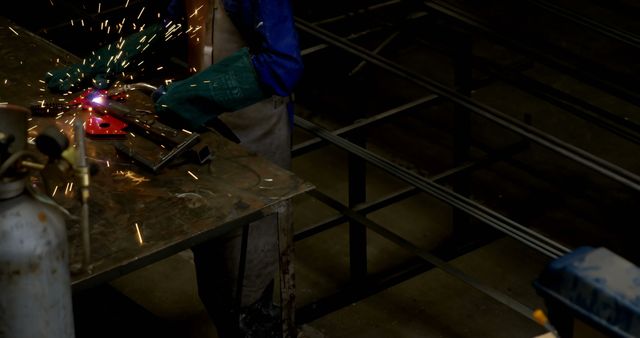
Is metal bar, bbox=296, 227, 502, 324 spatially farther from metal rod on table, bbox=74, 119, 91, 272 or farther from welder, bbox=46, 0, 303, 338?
metal rod on table, bbox=74, 119, 91, 272

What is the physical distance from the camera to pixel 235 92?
3869 mm

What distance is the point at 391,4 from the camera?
5.75 meters

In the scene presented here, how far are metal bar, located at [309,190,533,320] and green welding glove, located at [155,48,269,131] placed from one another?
30.4 inches

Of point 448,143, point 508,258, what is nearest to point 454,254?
point 508,258

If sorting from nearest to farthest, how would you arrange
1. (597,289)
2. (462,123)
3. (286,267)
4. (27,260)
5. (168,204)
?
(597,289)
(27,260)
(168,204)
(286,267)
(462,123)

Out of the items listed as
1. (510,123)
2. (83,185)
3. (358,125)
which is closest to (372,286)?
(358,125)

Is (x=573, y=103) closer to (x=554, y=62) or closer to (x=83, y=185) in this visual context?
(x=554, y=62)

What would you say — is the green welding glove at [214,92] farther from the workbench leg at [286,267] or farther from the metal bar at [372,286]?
the metal bar at [372,286]

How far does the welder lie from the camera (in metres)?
3.86

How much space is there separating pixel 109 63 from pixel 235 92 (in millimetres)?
621

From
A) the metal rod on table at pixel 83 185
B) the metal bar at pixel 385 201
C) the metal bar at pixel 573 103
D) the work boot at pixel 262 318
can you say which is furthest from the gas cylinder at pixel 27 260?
the metal bar at pixel 573 103

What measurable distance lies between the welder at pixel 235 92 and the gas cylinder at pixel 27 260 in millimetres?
997

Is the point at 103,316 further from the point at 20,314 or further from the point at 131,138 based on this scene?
the point at 20,314

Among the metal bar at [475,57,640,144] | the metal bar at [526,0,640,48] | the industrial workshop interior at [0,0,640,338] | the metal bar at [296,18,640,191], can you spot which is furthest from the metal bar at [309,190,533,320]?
the metal bar at [526,0,640,48]
